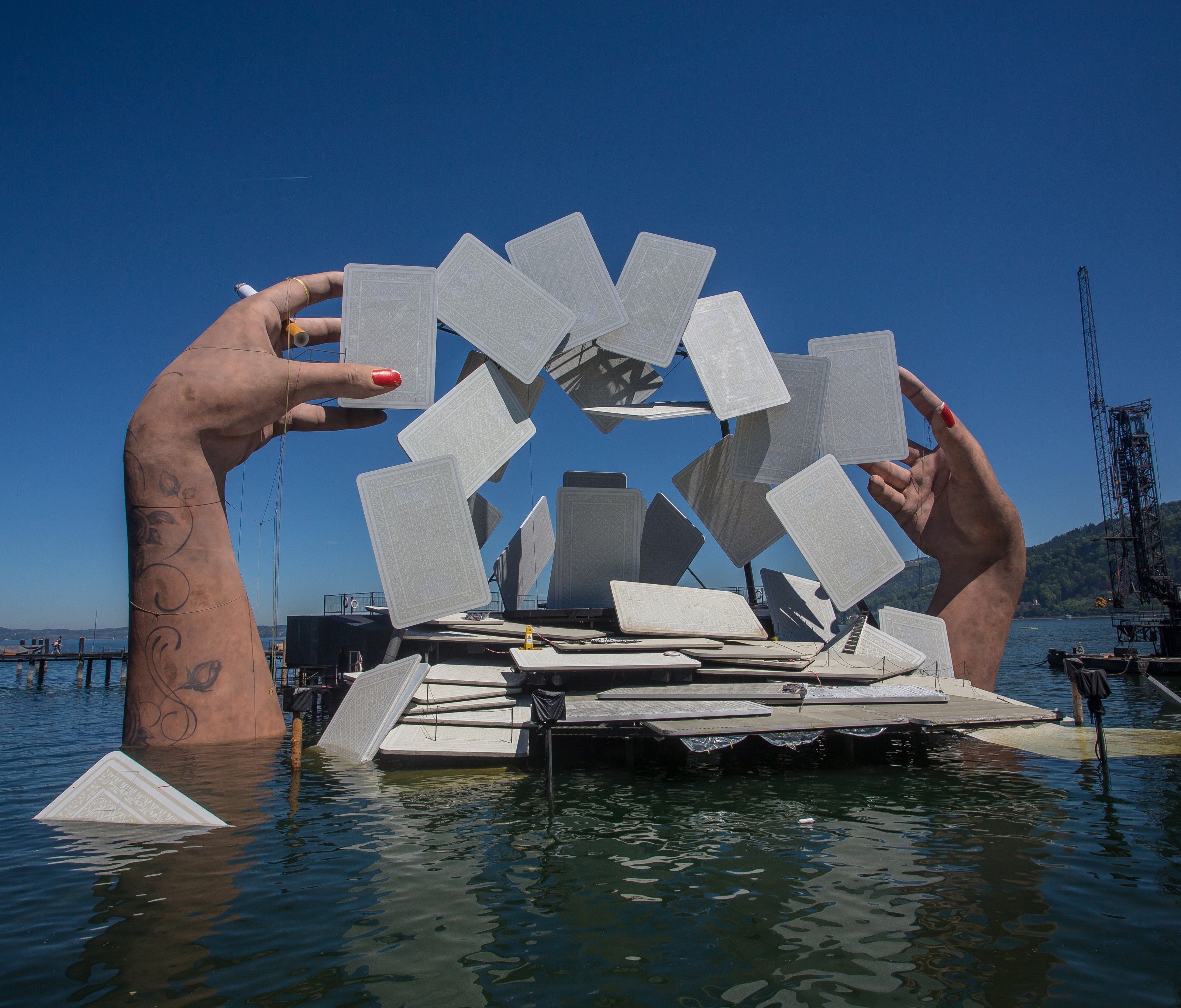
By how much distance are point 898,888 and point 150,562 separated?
11227 millimetres

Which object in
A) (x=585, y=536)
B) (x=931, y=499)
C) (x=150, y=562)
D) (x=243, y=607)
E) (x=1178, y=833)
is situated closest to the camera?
(x=1178, y=833)

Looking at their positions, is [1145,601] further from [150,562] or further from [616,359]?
[150,562]

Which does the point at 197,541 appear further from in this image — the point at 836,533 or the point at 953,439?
the point at 953,439

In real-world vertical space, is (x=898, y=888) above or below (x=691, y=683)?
below

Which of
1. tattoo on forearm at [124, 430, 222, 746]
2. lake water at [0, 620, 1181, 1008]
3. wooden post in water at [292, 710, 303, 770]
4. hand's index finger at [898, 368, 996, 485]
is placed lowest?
lake water at [0, 620, 1181, 1008]

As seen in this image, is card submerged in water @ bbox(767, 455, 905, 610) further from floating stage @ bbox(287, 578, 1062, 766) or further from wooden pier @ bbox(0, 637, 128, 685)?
wooden pier @ bbox(0, 637, 128, 685)

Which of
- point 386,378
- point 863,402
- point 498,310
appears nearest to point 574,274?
point 498,310

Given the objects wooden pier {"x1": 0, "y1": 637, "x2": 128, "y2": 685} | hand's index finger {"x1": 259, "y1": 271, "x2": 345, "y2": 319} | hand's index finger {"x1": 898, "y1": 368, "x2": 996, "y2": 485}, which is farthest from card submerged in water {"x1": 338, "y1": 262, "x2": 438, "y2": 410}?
wooden pier {"x1": 0, "y1": 637, "x2": 128, "y2": 685}

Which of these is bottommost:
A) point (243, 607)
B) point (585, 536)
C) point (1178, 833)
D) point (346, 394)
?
point (1178, 833)

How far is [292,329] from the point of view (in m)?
13.5

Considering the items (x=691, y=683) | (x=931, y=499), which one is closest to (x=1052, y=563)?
(x=931, y=499)

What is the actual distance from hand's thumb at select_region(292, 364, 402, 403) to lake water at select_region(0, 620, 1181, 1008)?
6.11 metres

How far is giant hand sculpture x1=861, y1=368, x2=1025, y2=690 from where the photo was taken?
55.4 feet

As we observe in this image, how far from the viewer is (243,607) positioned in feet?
41.4
